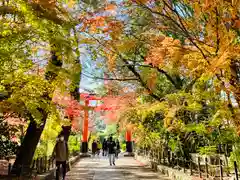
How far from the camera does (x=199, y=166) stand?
9211 millimetres

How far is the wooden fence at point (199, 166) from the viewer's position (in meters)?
8.12

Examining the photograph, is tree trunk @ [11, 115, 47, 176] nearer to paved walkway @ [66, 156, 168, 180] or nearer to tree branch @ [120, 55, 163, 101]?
paved walkway @ [66, 156, 168, 180]

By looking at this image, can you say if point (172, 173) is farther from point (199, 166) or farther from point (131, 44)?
point (131, 44)

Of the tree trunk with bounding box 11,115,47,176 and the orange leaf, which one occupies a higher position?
the orange leaf

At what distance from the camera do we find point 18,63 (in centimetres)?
686

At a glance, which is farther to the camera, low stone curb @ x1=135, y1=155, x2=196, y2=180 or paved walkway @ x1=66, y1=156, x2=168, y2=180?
paved walkway @ x1=66, y1=156, x2=168, y2=180

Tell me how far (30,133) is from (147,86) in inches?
229

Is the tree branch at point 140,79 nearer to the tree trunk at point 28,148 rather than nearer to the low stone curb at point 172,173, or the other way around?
the low stone curb at point 172,173

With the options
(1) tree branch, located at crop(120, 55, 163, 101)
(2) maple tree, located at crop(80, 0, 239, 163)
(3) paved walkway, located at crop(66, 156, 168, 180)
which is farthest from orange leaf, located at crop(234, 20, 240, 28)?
(1) tree branch, located at crop(120, 55, 163, 101)

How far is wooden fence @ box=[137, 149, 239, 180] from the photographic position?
8117 millimetres

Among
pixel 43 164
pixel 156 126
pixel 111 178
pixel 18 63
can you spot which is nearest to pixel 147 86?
pixel 156 126

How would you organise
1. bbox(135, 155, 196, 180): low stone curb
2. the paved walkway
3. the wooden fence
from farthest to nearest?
1. the paved walkway
2. bbox(135, 155, 196, 180): low stone curb
3. the wooden fence

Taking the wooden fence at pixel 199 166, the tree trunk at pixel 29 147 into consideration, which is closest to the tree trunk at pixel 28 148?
the tree trunk at pixel 29 147

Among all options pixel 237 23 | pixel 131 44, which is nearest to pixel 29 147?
pixel 131 44
